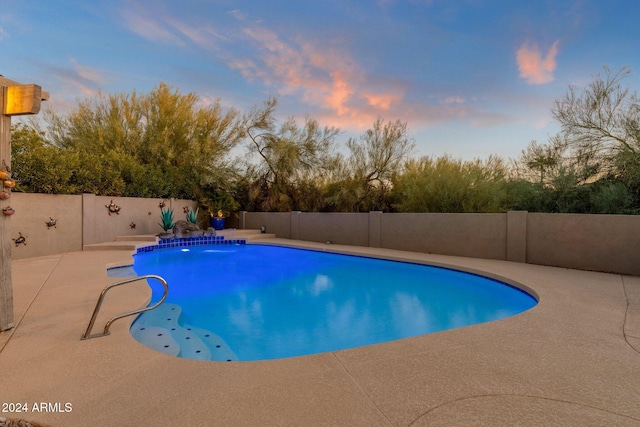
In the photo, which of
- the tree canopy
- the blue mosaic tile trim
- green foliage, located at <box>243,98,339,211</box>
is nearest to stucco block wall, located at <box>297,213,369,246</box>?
the tree canopy

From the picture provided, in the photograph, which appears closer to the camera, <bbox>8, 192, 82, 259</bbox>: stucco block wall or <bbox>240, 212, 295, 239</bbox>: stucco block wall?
<bbox>8, 192, 82, 259</bbox>: stucco block wall

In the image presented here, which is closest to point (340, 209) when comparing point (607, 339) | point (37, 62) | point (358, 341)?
point (358, 341)

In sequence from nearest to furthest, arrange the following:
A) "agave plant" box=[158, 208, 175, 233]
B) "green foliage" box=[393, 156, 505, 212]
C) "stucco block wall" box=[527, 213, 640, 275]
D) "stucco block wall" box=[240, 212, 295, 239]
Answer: "stucco block wall" box=[527, 213, 640, 275]
"green foliage" box=[393, 156, 505, 212]
"agave plant" box=[158, 208, 175, 233]
"stucco block wall" box=[240, 212, 295, 239]

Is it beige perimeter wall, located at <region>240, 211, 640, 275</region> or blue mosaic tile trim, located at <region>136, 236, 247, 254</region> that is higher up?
beige perimeter wall, located at <region>240, 211, 640, 275</region>

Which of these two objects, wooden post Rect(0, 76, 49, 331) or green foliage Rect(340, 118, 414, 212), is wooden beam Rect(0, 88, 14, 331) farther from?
green foliage Rect(340, 118, 414, 212)

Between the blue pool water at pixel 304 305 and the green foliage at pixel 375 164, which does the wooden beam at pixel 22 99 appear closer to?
the blue pool water at pixel 304 305

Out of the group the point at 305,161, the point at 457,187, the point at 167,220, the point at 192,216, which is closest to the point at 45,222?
the point at 167,220

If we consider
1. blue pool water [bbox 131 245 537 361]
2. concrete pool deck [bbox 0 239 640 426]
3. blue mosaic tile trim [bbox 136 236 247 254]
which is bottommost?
blue pool water [bbox 131 245 537 361]

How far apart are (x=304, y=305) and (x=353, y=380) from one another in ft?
10.3

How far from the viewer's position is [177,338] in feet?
11.5

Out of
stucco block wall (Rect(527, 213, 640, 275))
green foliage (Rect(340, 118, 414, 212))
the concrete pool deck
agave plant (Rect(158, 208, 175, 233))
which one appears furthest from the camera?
green foliage (Rect(340, 118, 414, 212))

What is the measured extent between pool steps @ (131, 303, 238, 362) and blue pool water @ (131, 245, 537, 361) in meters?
0.01

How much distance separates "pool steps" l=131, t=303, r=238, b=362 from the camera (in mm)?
Answer: 3165

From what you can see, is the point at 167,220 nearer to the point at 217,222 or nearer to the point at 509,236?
the point at 217,222
